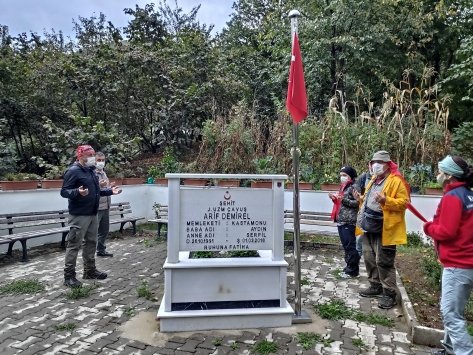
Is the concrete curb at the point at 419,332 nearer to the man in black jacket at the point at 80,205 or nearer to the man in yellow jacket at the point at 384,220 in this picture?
the man in yellow jacket at the point at 384,220

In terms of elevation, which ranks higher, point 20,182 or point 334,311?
point 20,182

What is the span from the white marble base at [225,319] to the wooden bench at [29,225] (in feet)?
11.9

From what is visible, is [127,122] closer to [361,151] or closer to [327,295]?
[361,151]

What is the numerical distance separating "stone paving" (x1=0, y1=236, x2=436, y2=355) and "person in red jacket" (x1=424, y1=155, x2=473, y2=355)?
0.58 metres

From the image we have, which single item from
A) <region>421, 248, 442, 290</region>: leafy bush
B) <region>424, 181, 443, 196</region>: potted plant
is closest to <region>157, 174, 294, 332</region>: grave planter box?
<region>421, 248, 442, 290</region>: leafy bush

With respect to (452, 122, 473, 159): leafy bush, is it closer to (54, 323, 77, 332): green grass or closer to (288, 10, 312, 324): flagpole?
(288, 10, 312, 324): flagpole

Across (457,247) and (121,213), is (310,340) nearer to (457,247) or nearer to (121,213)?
(457,247)

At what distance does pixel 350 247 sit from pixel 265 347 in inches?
103

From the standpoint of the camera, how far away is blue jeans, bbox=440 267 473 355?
10.4 ft

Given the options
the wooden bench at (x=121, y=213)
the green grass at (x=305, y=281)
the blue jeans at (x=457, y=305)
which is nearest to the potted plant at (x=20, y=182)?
the wooden bench at (x=121, y=213)

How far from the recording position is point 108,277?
19.0ft

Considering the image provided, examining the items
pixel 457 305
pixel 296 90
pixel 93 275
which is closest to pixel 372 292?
pixel 457 305

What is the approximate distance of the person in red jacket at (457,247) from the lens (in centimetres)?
317

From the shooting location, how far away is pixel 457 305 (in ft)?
10.5
